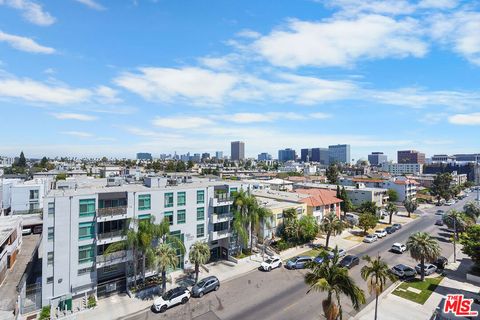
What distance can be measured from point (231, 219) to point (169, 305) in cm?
1698

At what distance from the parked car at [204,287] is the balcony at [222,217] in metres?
9.72

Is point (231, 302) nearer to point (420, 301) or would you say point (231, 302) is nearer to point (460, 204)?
point (420, 301)

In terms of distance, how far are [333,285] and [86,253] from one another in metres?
26.6

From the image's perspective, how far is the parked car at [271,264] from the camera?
39844 mm

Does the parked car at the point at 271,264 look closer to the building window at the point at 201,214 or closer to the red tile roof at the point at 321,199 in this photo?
the building window at the point at 201,214

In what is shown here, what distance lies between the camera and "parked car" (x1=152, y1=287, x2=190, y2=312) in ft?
96.0

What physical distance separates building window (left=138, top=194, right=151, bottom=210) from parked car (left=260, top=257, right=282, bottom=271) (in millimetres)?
18100

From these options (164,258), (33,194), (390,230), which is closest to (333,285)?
(164,258)

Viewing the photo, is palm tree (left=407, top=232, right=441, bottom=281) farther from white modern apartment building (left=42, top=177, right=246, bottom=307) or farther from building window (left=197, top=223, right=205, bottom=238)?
building window (left=197, top=223, right=205, bottom=238)

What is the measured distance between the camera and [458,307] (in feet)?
88.9

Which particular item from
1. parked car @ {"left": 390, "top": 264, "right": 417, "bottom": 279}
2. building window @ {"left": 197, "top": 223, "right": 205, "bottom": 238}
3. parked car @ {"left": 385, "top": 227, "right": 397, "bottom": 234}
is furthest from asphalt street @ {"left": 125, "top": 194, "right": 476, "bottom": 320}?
parked car @ {"left": 385, "top": 227, "right": 397, "bottom": 234}

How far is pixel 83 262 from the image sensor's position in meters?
31.1

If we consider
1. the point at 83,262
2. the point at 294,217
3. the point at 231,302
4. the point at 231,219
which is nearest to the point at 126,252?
the point at 83,262

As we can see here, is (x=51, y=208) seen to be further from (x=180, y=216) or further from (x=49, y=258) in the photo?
(x=180, y=216)
